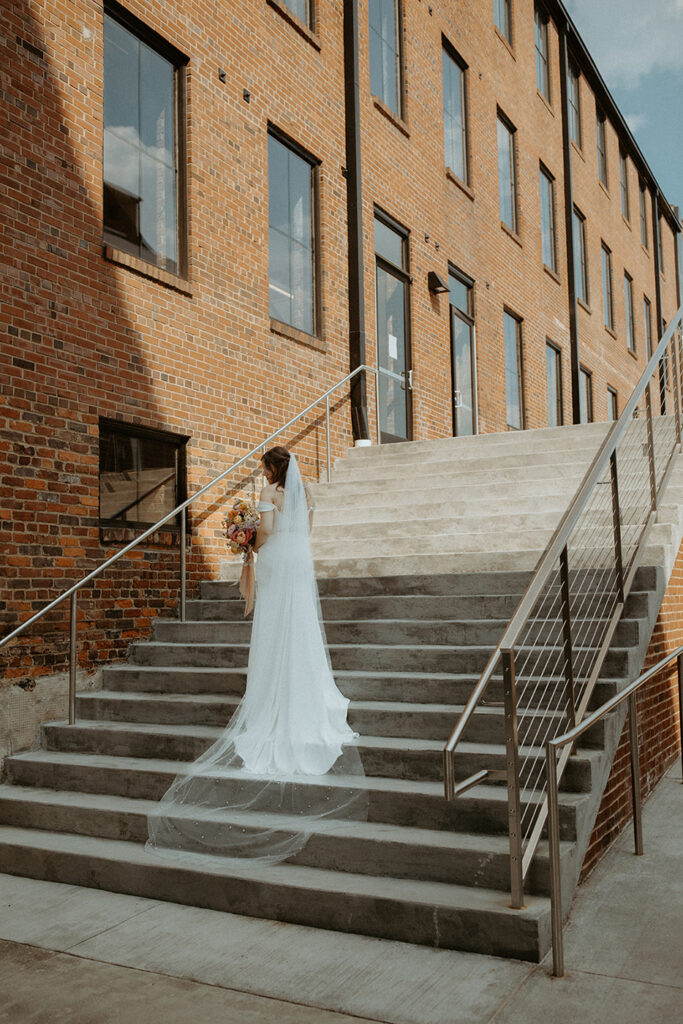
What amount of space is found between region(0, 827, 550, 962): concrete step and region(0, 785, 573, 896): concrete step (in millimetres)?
49

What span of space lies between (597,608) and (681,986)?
226 centimetres

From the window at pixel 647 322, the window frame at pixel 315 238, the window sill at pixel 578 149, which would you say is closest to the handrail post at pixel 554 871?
the window frame at pixel 315 238

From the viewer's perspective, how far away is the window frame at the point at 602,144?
903 inches

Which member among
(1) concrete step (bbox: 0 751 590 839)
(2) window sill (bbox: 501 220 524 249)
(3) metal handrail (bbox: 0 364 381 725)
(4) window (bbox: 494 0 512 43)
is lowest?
(1) concrete step (bbox: 0 751 590 839)

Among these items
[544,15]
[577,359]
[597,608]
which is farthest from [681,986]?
[544,15]

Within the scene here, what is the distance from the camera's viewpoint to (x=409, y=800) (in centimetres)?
477

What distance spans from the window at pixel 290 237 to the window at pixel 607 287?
1351 cm

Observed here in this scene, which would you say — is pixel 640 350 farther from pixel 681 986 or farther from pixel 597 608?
pixel 681 986

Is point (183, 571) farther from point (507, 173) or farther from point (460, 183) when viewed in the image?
point (507, 173)

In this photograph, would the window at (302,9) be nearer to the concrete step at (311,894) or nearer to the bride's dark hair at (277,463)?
the bride's dark hair at (277,463)

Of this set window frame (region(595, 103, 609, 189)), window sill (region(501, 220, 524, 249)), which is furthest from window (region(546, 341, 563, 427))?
window frame (region(595, 103, 609, 189))

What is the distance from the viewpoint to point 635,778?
5172 mm

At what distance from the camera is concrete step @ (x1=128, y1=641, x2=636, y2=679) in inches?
216

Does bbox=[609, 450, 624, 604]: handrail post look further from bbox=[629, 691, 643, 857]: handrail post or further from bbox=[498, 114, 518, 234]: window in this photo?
bbox=[498, 114, 518, 234]: window
